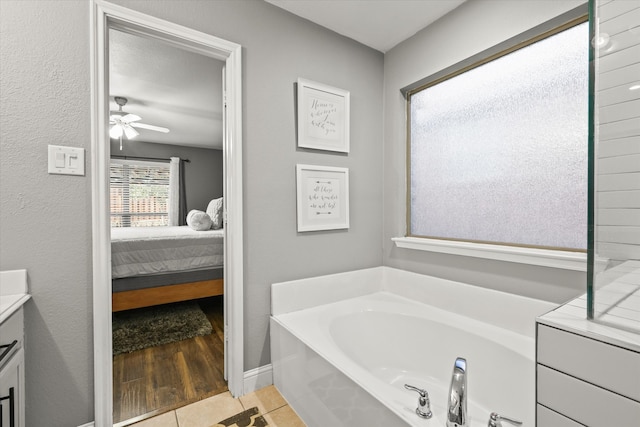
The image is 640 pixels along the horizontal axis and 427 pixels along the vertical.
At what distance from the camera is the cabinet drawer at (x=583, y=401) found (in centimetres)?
62

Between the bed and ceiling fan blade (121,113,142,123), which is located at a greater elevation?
ceiling fan blade (121,113,142,123)

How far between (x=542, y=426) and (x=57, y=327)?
1807 mm

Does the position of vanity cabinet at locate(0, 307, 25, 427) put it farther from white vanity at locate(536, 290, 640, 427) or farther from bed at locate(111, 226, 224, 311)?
bed at locate(111, 226, 224, 311)

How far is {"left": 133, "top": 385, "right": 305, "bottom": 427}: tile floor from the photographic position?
1534mm

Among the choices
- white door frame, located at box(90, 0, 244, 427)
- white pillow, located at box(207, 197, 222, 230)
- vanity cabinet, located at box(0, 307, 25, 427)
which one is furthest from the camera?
white pillow, located at box(207, 197, 222, 230)

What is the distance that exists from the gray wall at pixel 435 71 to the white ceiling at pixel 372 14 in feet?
0.29

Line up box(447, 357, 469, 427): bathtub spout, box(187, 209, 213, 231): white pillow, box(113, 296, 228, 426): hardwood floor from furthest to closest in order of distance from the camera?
box(187, 209, 213, 231): white pillow, box(113, 296, 228, 426): hardwood floor, box(447, 357, 469, 427): bathtub spout

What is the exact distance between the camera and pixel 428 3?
179 cm

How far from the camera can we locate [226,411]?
1.63 meters

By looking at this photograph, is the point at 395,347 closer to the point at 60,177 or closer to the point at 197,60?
the point at 60,177

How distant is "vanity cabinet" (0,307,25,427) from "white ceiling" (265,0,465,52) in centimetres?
204

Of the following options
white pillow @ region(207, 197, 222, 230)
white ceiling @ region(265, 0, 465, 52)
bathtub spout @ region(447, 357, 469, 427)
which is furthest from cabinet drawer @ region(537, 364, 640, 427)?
white pillow @ region(207, 197, 222, 230)

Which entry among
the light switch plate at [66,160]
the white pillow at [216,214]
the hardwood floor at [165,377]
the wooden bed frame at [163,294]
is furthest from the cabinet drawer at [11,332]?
the white pillow at [216,214]

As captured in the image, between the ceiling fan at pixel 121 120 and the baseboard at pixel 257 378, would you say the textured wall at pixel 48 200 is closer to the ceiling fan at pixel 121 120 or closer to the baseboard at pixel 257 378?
the baseboard at pixel 257 378
